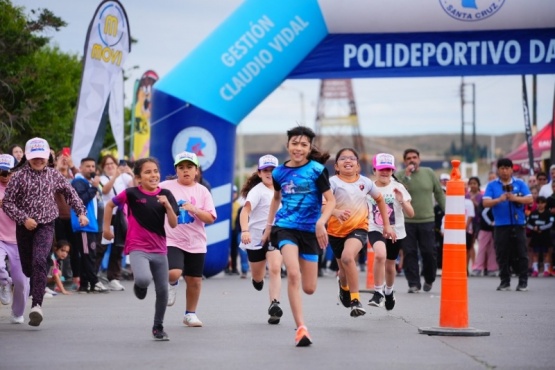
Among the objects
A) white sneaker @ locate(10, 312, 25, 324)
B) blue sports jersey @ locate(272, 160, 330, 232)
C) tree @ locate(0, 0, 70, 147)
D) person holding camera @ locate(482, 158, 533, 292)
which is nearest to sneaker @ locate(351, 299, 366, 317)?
blue sports jersey @ locate(272, 160, 330, 232)

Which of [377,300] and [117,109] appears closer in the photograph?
[377,300]

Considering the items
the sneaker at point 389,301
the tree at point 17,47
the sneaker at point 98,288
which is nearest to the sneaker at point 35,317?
the sneaker at point 389,301

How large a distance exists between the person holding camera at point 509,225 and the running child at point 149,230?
8.30 meters

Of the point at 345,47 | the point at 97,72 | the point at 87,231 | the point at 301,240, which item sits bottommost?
the point at 301,240

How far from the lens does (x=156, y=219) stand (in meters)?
10.2

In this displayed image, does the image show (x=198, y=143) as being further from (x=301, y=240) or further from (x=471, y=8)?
(x=301, y=240)

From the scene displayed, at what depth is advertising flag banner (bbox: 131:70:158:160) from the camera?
2619cm

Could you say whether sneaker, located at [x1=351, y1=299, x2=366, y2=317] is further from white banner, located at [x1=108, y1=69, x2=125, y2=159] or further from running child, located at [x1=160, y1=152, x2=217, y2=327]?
white banner, located at [x1=108, y1=69, x2=125, y2=159]

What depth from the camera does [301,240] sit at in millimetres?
10070

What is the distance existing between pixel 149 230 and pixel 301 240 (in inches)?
52.2

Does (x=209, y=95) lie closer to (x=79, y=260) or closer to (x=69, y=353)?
(x=79, y=260)

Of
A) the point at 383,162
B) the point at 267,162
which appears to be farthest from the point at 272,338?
the point at 383,162

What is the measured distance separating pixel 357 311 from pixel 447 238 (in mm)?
1553

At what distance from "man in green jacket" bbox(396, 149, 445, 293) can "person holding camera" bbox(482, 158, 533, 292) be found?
1190mm
